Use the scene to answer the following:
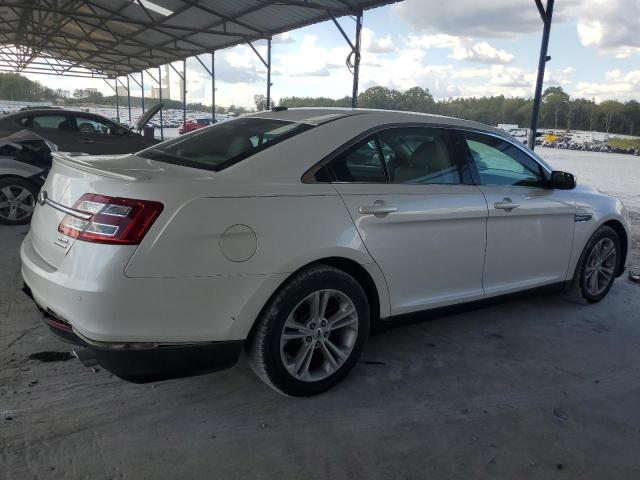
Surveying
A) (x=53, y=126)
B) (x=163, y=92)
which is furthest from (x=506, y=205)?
(x=163, y=92)

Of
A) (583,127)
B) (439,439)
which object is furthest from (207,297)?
(583,127)

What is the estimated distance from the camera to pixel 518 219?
3.55m

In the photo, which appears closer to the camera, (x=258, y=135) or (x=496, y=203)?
(x=258, y=135)

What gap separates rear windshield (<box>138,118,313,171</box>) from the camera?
2689mm

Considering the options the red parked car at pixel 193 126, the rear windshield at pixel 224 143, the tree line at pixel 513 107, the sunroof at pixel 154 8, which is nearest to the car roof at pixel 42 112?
the tree line at pixel 513 107

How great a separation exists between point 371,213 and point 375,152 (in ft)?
1.36

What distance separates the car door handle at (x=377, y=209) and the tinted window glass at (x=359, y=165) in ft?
0.53

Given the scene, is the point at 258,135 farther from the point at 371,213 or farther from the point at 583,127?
the point at 583,127

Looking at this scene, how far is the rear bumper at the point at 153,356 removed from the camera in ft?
7.13

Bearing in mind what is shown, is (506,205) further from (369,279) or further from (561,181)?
(369,279)

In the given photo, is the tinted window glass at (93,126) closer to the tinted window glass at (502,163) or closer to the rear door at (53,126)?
the rear door at (53,126)

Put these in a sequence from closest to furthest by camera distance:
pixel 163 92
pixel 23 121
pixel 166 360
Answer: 1. pixel 166 360
2. pixel 23 121
3. pixel 163 92

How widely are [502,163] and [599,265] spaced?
1569mm

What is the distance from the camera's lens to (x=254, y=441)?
2.39 metres
